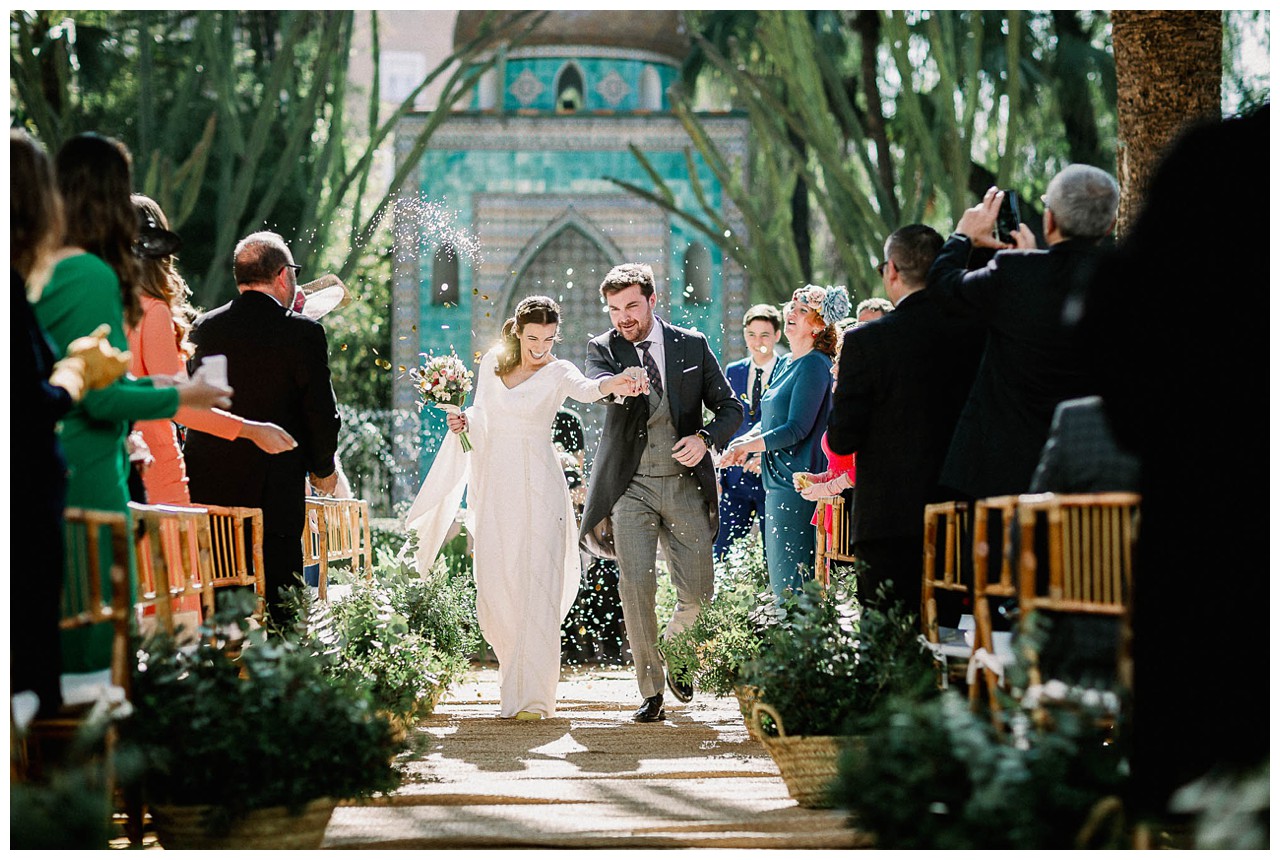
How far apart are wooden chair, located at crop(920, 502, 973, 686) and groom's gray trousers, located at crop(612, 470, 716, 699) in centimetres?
287

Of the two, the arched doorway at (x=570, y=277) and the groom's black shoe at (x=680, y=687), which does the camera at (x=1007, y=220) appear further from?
the arched doorway at (x=570, y=277)

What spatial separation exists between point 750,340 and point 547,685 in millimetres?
3182

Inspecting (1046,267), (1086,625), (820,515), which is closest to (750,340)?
(820,515)

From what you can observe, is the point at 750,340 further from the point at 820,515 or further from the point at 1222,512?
the point at 1222,512

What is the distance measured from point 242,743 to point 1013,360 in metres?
2.75

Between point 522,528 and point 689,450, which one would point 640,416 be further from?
point 522,528

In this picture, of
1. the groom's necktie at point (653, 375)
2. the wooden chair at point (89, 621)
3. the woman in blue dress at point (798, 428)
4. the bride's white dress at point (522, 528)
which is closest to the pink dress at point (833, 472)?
the woman in blue dress at point (798, 428)

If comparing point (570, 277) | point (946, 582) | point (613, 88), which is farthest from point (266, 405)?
point (613, 88)

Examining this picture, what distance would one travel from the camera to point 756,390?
11039 millimetres

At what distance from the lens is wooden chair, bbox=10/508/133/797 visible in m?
4.36

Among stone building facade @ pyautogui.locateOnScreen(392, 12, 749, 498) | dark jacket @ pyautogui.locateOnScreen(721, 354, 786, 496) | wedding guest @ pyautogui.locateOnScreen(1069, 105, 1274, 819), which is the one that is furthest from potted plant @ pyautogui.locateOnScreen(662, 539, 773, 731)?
stone building facade @ pyautogui.locateOnScreen(392, 12, 749, 498)

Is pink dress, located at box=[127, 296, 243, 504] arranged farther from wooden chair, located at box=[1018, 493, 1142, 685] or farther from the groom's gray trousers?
wooden chair, located at box=[1018, 493, 1142, 685]

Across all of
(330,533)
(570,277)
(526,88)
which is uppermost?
(526,88)

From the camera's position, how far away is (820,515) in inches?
323
